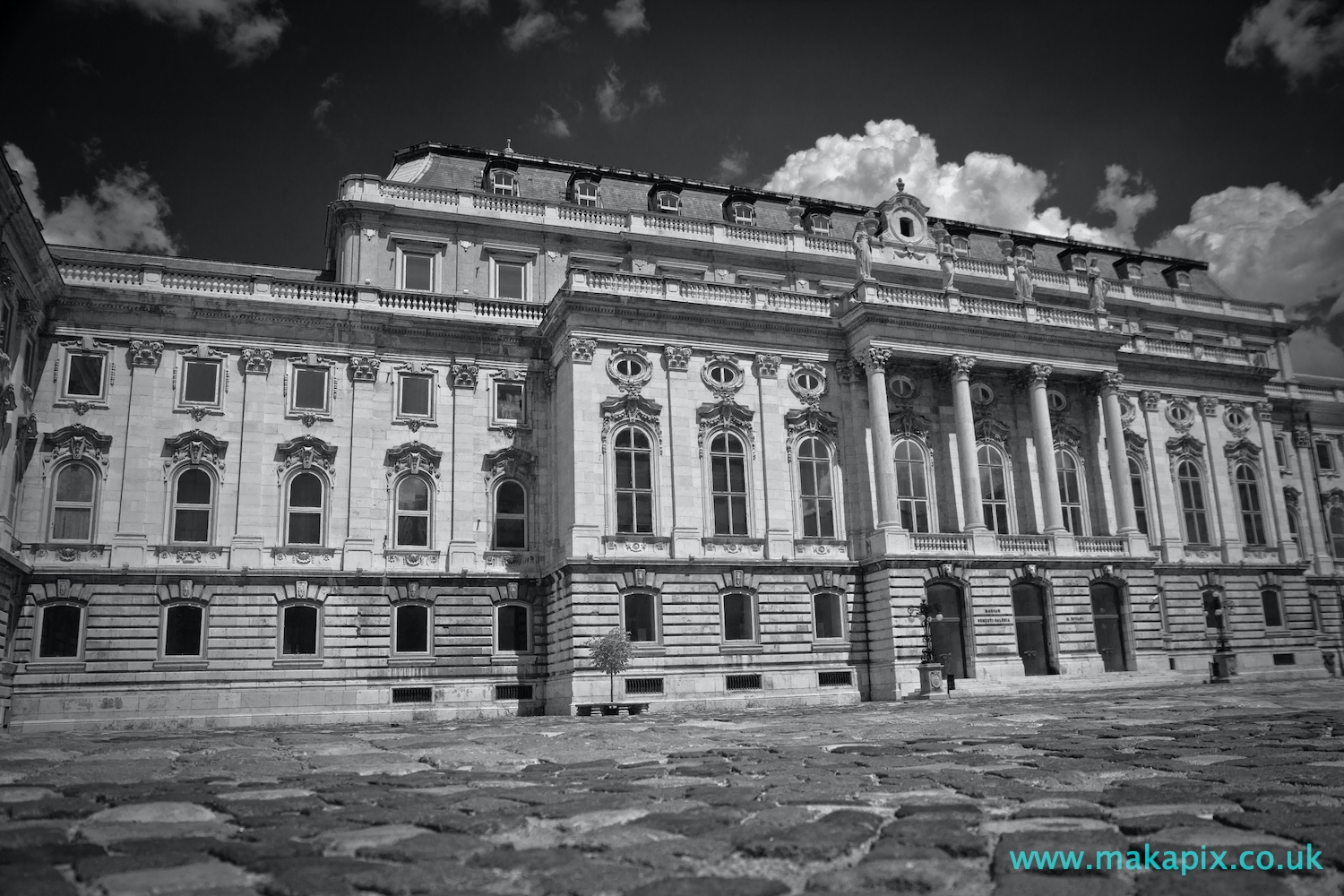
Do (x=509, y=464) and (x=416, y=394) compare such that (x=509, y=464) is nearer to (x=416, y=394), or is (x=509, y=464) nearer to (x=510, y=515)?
(x=510, y=515)

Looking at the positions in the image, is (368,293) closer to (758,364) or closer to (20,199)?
(20,199)

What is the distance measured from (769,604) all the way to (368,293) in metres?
18.7

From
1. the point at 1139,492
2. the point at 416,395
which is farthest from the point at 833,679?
the point at 1139,492

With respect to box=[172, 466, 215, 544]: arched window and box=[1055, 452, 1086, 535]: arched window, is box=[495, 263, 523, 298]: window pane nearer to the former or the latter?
box=[172, 466, 215, 544]: arched window

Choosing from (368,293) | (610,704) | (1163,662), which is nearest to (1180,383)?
(1163,662)

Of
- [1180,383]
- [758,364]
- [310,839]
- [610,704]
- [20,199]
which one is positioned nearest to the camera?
[310,839]

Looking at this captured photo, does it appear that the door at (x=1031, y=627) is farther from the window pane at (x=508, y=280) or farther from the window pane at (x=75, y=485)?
the window pane at (x=75, y=485)

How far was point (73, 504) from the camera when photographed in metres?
35.1

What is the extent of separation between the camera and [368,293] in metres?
39.3

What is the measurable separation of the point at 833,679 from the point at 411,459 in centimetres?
1740

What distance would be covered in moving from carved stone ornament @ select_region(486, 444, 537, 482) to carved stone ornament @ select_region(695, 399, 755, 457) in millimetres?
6562

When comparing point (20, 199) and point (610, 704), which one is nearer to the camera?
point (20, 199)

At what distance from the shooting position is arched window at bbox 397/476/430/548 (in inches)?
1512

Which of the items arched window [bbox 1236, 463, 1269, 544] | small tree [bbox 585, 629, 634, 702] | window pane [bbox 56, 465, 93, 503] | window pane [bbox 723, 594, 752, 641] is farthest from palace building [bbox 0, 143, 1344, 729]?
arched window [bbox 1236, 463, 1269, 544]
